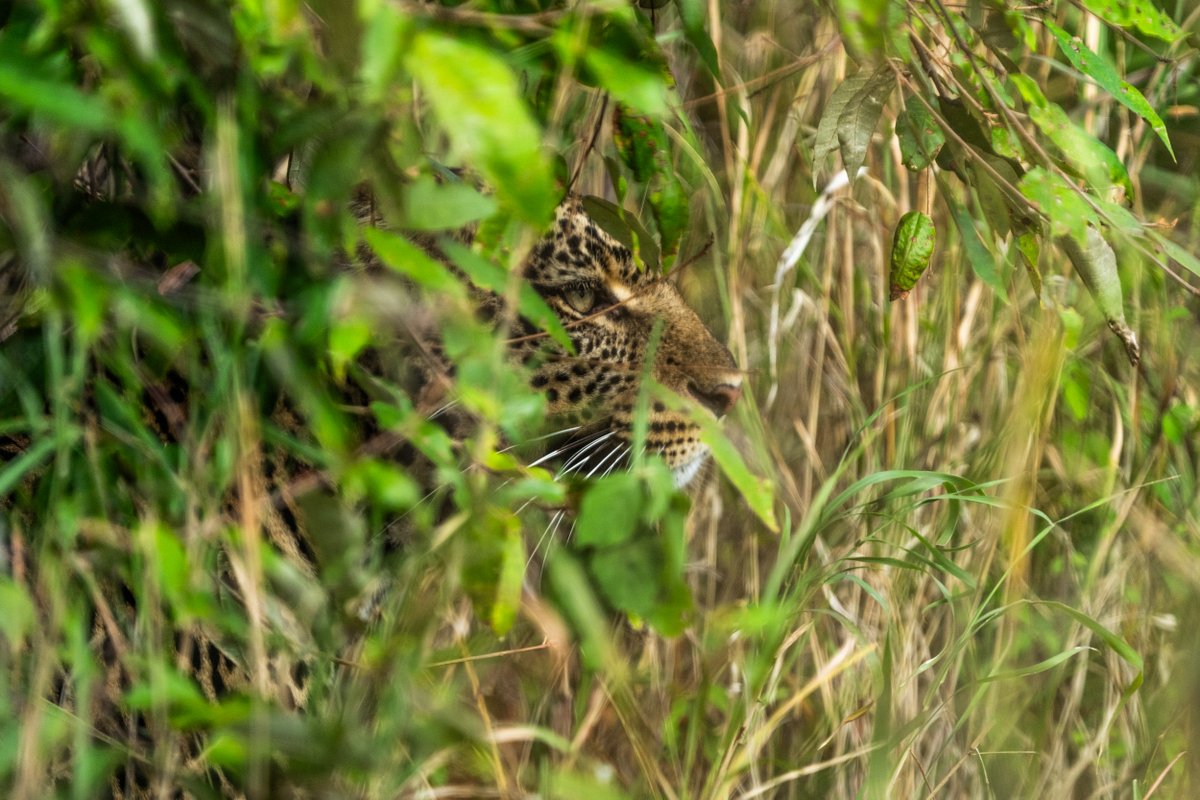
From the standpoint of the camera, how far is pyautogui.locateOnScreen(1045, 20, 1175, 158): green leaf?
1.56 metres

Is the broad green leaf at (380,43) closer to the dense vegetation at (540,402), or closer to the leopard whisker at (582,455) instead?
the dense vegetation at (540,402)

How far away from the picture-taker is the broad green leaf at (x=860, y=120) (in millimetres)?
1531

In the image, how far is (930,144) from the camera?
1554 mm

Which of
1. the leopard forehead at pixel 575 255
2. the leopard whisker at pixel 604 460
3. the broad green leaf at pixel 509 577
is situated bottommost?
the leopard whisker at pixel 604 460

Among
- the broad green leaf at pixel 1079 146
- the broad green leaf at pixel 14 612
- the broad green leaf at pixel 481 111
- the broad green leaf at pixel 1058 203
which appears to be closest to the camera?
the broad green leaf at pixel 481 111

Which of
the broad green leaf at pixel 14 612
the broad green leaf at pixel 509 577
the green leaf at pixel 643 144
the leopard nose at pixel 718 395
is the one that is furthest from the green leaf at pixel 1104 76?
the broad green leaf at pixel 14 612

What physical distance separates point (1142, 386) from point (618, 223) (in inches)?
59.3

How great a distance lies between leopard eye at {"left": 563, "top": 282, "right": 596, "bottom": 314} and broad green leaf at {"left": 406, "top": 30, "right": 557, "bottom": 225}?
158cm

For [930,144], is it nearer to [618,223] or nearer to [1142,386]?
[618,223]

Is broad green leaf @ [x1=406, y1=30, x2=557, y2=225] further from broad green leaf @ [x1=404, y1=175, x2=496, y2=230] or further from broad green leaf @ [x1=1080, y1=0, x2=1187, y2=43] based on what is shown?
broad green leaf @ [x1=1080, y1=0, x2=1187, y2=43]

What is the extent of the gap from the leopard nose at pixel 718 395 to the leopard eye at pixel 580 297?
0.87 feet

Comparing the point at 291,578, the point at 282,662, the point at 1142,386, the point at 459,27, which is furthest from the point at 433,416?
the point at 1142,386

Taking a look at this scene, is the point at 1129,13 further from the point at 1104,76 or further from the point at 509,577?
the point at 509,577

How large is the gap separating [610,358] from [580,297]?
0.14 m
